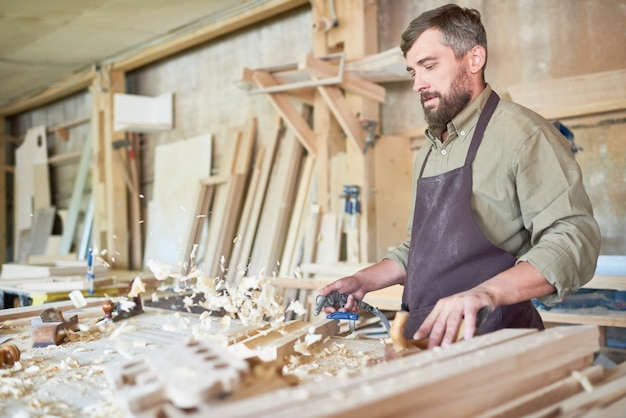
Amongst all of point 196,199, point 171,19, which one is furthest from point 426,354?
point 171,19

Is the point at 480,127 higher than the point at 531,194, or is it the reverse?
the point at 480,127

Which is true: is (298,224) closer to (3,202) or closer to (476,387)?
(476,387)

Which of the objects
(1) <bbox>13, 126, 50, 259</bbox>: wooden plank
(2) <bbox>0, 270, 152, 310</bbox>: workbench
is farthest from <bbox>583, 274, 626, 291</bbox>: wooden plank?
(1) <bbox>13, 126, 50, 259</bbox>: wooden plank

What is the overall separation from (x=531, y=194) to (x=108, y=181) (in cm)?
579

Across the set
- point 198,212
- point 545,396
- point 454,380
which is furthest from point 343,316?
point 198,212

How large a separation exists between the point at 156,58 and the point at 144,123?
0.75 metres

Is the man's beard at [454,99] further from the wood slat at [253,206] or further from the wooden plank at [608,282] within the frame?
the wood slat at [253,206]

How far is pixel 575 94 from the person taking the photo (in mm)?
3529

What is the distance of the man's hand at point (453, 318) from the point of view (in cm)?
150

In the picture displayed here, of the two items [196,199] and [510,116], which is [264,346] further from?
[196,199]

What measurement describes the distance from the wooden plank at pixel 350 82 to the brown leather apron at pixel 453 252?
209 cm

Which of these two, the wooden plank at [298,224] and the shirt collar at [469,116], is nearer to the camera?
the shirt collar at [469,116]

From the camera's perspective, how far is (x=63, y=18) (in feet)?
17.7

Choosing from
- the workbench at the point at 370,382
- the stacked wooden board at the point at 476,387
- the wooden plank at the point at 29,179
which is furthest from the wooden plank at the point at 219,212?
the stacked wooden board at the point at 476,387
